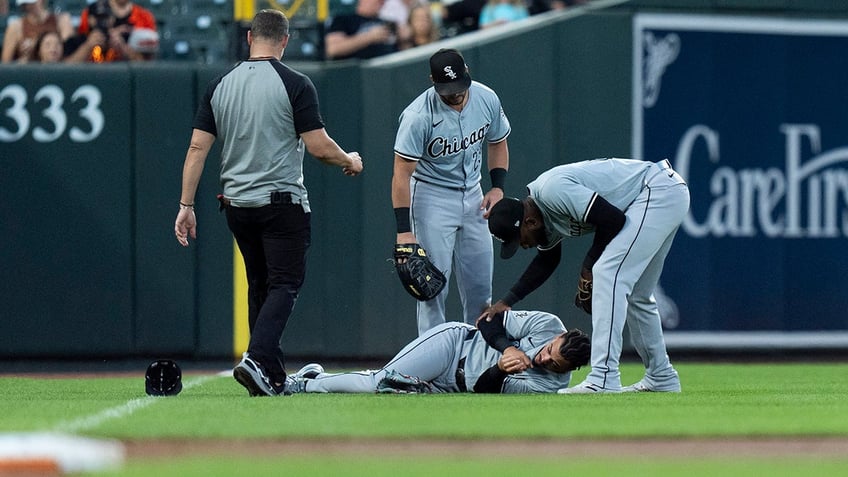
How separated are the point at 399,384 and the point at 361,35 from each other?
529 centimetres

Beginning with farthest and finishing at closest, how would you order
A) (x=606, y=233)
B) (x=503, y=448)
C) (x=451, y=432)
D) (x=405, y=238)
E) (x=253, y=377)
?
(x=405, y=238)
(x=606, y=233)
(x=253, y=377)
(x=451, y=432)
(x=503, y=448)

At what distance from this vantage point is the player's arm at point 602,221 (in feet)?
21.8

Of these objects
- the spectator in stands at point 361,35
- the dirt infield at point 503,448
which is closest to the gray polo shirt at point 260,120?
the dirt infield at point 503,448

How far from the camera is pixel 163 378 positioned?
693 centimetres

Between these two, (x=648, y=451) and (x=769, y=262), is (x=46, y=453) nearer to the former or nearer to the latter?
(x=648, y=451)

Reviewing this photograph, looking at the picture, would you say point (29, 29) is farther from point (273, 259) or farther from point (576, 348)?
point (576, 348)

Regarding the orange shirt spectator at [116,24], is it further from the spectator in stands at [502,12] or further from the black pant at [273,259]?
the black pant at [273,259]

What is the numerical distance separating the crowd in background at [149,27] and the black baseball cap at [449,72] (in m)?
4.04

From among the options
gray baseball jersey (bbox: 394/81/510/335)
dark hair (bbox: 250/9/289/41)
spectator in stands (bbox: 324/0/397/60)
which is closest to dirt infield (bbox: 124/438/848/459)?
dark hair (bbox: 250/9/289/41)

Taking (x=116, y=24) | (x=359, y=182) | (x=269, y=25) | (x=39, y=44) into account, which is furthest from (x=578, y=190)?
(x=39, y=44)

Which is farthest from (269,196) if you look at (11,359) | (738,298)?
(738,298)

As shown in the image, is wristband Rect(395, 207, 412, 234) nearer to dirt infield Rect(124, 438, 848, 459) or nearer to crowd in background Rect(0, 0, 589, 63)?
dirt infield Rect(124, 438, 848, 459)

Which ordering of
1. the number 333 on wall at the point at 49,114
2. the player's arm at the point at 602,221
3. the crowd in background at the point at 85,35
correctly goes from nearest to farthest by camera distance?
1. the player's arm at the point at 602,221
2. the number 333 on wall at the point at 49,114
3. the crowd in background at the point at 85,35

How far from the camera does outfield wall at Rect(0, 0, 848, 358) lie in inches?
431
